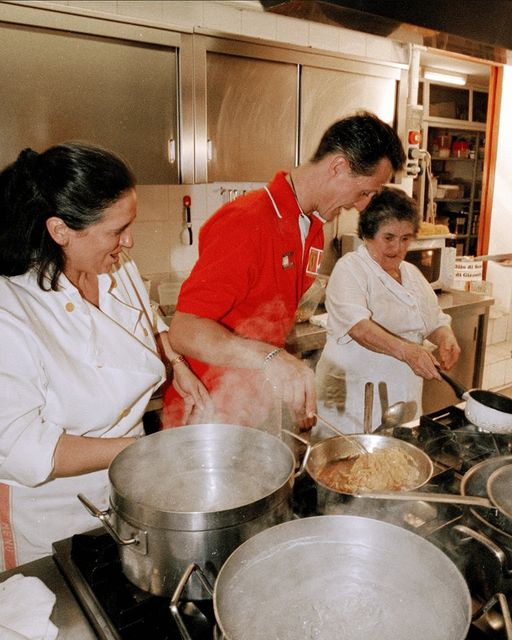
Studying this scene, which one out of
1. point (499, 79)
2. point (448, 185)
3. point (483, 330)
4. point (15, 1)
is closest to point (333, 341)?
point (483, 330)

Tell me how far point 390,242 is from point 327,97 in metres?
1.24

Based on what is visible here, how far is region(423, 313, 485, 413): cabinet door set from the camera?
11.4 feet

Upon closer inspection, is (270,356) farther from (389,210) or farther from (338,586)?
(389,210)

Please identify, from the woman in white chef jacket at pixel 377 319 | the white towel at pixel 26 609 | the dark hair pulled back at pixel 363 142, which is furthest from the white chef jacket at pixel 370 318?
the white towel at pixel 26 609

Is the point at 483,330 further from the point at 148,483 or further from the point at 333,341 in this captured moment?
the point at 148,483

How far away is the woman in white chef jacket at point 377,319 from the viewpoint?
240 cm

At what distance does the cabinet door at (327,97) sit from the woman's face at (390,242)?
961 millimetres

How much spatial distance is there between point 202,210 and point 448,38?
6.94 feet

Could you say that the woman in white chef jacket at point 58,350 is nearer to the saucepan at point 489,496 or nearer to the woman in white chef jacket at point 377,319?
the saucepan at point 489,496

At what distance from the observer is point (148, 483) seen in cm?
116

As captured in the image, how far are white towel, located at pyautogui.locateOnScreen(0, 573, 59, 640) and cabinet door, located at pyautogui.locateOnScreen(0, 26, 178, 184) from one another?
1.82m

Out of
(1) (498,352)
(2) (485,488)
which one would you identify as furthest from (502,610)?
(1) (498,352)

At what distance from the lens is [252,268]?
1.77 m

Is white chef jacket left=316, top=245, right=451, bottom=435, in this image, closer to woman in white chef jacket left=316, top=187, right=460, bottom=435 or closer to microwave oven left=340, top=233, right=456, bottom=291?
woman in white chef jacket left=316, top=187, right=460, bottom=435
